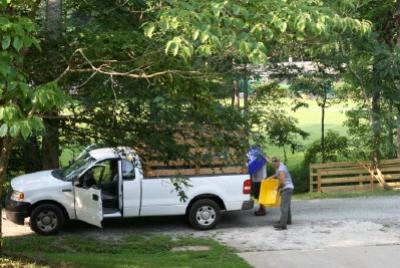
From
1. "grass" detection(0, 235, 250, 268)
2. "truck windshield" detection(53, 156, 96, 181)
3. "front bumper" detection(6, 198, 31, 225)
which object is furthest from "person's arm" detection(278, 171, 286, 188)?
"front bumper" detection(6, 198, 31, 225)

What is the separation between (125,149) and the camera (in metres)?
8.02

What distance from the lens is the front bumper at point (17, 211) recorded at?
1159cm

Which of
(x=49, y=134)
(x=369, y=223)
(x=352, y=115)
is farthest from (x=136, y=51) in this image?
(x=352, y=115)

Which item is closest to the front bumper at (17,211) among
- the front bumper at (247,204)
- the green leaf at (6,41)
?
the front bumper at (247,204)

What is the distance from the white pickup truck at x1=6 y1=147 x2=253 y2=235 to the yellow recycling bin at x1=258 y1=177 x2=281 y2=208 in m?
0.49

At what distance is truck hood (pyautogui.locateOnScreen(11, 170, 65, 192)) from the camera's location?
38.5ft

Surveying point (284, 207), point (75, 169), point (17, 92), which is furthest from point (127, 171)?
point (17, 92)

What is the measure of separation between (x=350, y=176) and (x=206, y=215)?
24.1 feet

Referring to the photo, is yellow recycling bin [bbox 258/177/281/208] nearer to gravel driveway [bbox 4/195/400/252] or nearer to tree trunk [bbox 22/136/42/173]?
gravel driveway [bbox 4/195/400/252]

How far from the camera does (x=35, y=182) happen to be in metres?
11.9

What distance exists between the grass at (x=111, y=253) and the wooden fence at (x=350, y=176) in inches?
293

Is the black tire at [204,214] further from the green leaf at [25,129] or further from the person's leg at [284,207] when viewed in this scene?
the green leaf at [25,129]

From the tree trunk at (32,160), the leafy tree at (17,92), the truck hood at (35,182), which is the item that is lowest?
the truck hood at (35,182)

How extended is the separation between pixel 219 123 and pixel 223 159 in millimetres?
595
